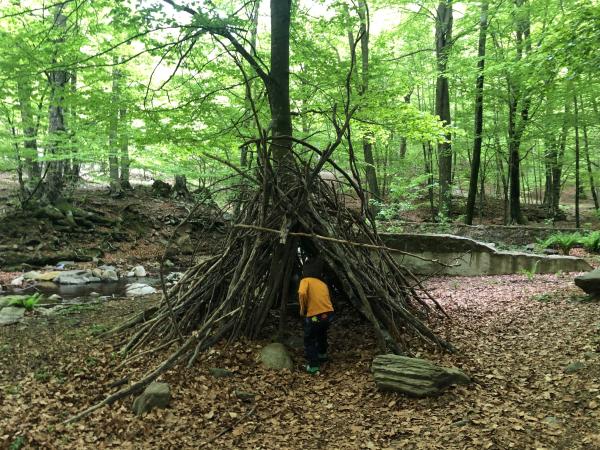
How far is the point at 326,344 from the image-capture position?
4.95 metres

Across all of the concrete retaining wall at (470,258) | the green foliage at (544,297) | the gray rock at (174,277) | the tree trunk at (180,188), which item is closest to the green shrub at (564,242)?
the concrete retaining wall at (470,258)

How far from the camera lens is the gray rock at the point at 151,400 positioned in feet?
13.3

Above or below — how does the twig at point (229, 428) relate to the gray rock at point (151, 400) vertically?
below

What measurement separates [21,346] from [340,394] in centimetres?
476

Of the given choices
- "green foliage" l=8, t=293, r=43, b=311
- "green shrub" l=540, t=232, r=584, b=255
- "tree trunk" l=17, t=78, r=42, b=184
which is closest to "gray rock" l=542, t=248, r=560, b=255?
"green shrub" l=540, t=232, r=584, b=255

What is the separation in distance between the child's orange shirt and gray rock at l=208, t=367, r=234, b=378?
1038 mm

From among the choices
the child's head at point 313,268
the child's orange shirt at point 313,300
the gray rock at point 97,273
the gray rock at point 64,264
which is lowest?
the gray rock at point 97,273

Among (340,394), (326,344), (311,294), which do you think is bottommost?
(340,394)

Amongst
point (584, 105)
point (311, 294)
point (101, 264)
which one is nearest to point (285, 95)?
point (311, 294)

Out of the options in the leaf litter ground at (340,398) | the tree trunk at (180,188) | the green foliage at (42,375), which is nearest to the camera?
the leaf litter ground at (340,398)

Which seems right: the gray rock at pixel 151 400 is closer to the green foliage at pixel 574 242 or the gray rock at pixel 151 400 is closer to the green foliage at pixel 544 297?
the green foliage at pixel 544 297

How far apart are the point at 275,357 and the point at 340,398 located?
0.97m

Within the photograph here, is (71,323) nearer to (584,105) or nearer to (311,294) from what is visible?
(311,294)

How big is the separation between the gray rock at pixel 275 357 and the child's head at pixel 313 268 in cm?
93
